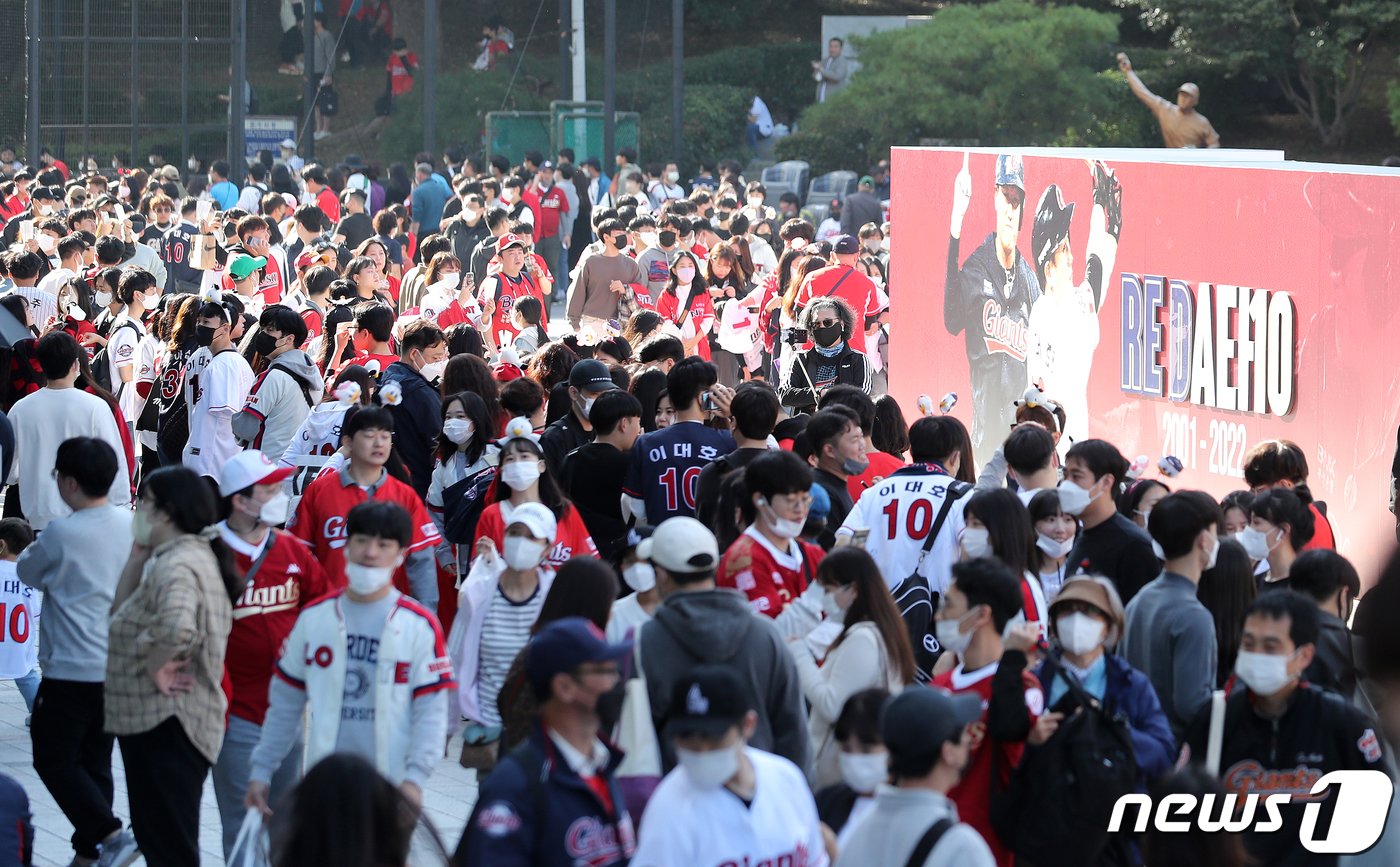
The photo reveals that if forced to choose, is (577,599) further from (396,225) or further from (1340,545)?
(396,225)

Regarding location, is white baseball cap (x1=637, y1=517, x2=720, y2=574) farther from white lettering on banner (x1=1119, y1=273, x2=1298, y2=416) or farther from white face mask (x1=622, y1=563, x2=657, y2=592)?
white lettering on banner (x1=1119, y1=273, x2=1298, y2=416)

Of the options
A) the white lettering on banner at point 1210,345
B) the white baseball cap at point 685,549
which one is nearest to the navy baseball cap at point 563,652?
the white baseball cap at point 685,549

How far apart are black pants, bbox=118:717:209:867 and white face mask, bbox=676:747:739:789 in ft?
8.71

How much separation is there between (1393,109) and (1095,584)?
31.5 meters

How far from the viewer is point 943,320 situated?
15742 millimetres

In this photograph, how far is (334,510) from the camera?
7.75 metres

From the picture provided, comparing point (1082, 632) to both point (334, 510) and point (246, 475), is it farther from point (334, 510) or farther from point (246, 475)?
point (334, 510)

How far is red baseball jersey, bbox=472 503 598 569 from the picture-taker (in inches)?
294

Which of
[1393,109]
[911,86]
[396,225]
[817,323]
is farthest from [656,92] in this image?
[817,323]

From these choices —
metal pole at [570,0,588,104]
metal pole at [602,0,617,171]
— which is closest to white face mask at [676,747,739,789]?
metal pole at [602,0,617,171]

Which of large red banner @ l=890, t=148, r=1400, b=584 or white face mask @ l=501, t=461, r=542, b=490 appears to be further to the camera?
large red banner @ l=890, t=148, r=1400, b=584

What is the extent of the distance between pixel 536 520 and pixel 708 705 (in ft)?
8.65

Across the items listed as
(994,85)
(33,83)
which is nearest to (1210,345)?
(33,83)

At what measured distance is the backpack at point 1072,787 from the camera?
5.09m
